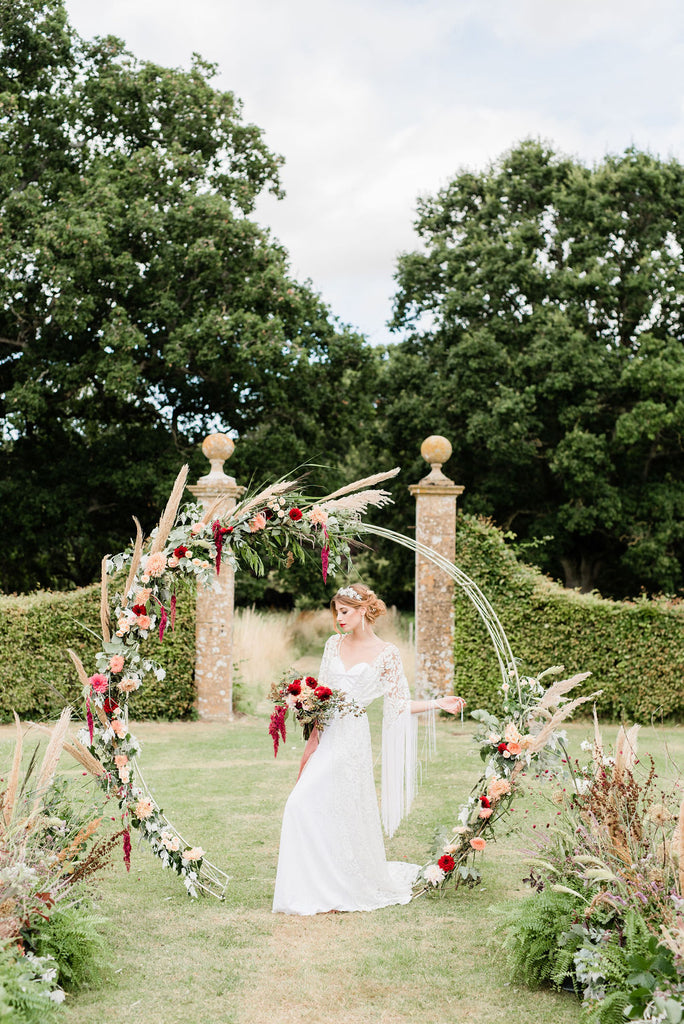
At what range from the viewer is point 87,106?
1966 cm

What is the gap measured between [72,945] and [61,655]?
860cm

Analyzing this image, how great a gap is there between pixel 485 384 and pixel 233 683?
10.2m

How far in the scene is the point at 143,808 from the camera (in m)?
5.61

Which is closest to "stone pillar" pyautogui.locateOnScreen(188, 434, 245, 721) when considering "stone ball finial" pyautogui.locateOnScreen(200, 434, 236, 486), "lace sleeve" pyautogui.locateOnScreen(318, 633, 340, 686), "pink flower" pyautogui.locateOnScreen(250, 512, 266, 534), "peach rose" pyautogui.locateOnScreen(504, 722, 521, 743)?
"stone ball finial" pyautogui.locateOnScreen(200, 434, 236, 486)

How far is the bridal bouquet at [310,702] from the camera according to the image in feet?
19.3

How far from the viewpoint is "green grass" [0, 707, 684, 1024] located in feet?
14.2

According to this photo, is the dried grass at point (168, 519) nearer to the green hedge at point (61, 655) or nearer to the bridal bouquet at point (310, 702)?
the bridal bouquet at point (310, 702)

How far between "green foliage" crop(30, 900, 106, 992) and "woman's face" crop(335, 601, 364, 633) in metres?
2.33

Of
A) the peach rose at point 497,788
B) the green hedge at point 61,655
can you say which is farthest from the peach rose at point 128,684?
the green hedge at point 61,655

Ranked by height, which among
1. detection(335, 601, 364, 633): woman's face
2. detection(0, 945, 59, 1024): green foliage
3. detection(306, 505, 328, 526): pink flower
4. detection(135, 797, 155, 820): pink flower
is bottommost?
detection(0, 945, 59, 1024): green foliage

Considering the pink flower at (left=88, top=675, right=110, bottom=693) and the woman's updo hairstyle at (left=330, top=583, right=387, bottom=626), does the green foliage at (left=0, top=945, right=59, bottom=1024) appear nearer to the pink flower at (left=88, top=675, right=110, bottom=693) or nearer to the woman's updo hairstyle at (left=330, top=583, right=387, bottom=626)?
the pink flower at (left=88, top=675, right=110, bottom=693)

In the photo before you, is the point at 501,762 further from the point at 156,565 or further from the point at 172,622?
the point at 156,565

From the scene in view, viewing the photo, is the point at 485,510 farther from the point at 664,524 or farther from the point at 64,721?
the point at 64,721

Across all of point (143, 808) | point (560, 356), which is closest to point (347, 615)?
point (143, 808)
